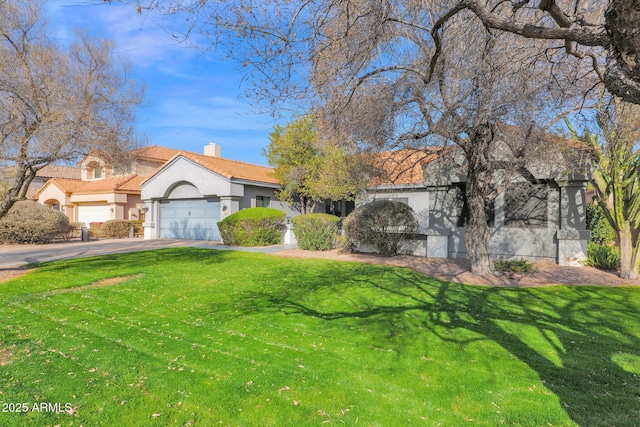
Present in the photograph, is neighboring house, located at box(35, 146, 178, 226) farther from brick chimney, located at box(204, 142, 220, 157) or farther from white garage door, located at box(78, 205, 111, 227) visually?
brick chimney, located at box(204, 142, 220, 157)

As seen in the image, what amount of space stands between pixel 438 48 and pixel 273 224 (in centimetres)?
1420

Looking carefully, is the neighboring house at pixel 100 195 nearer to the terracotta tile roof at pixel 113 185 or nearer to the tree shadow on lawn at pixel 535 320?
the terracotta tile roof at pixel 113 185

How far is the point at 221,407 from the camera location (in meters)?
3.51

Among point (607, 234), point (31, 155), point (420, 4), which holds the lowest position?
point (607, 234)

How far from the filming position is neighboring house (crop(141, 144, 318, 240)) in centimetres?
2053

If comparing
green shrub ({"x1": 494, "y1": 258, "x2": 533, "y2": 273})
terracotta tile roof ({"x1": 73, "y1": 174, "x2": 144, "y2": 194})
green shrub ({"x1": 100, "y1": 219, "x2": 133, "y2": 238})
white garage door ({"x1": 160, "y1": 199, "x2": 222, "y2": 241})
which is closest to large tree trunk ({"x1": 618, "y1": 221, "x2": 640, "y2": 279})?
green shrub ({"x1": 494, "y1": 258, "x2": 533, "y2": 273})

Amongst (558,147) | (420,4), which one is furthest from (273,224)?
(420,4)

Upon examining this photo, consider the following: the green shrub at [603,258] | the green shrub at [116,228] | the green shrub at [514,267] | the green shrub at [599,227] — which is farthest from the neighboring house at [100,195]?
the green shrub at [599,227]

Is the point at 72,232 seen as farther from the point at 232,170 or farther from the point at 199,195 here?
the point at 232,170

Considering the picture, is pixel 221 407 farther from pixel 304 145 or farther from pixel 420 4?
pixel 304 145

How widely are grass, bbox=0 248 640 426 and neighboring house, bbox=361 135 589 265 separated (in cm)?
428

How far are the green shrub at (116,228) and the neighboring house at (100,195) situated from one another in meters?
1.53

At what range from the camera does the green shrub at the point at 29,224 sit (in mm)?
18781

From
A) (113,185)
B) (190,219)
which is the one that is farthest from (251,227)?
(113,185)
